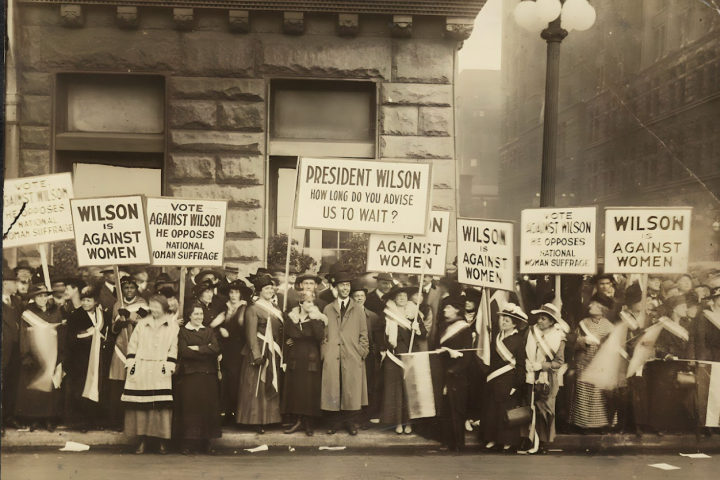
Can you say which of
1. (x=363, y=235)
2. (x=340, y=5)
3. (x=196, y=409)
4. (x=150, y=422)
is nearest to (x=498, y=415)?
(x=363, y=235)

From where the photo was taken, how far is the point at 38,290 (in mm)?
7742

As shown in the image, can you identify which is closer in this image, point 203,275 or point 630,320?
point 203,275

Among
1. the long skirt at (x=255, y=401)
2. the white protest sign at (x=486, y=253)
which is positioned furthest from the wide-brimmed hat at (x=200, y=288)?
the white protest sign at (x=486, y=253)

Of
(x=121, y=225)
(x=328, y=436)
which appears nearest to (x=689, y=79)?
(x=328, y=436)

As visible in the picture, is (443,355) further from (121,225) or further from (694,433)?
(121,225)

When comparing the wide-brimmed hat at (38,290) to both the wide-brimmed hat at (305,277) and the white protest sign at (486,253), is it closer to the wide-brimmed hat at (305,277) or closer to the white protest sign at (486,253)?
the wide-brimmed hat at (305,277)

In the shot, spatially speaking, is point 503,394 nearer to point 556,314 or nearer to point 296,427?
point 556,314

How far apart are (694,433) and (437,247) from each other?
3.09 m

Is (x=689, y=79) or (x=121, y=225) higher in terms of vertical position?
(x=689, y=79)

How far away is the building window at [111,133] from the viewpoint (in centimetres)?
767

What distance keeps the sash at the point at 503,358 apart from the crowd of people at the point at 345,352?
0.03ft

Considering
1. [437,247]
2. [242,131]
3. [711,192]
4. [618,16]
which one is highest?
[618,16]

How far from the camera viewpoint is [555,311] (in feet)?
25.9

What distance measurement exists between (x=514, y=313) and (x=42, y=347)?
4530 mm
